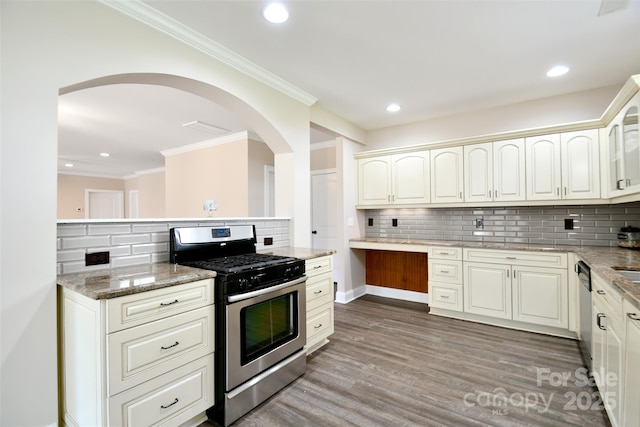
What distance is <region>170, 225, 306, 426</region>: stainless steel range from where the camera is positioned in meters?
1.82

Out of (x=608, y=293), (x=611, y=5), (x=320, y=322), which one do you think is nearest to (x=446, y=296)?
(x=320, y=322)

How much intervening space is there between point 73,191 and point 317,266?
338 inches

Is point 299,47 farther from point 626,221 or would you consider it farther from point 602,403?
point 626,221

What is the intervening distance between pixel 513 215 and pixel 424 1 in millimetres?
2864

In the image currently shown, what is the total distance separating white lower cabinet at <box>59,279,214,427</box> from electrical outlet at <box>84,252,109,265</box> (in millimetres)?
248

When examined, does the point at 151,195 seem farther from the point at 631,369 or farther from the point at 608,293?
the point at 631,369

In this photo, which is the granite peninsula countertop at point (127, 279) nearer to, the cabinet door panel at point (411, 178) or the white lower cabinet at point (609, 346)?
the white lower cabinet at point (609, 346)

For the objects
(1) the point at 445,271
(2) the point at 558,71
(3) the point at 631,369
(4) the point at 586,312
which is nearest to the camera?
(3) the point at 631,369

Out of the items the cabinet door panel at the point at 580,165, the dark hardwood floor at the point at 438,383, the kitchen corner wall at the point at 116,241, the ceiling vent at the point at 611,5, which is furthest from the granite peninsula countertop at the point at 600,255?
the kitchen corner wall at the point at 116,241

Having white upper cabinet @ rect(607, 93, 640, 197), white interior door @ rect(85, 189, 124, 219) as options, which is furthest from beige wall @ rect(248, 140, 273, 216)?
white interior door @ rect(85, 189, 124, 219)

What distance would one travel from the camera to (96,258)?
1857 mm

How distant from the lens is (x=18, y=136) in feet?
4.88

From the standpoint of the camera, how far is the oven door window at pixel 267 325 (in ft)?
6.36

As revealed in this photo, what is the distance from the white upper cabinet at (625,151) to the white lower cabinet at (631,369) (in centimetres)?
144
